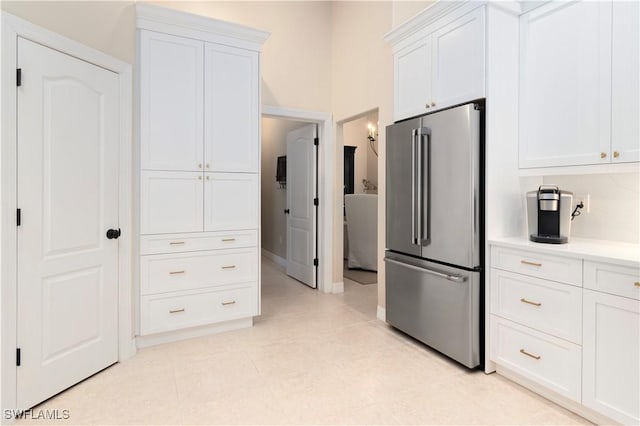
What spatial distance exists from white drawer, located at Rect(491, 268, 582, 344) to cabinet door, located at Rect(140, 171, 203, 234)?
2.25 metres

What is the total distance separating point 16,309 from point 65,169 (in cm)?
81

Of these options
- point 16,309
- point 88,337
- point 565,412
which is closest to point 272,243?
point 88,337

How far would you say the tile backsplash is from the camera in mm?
2125

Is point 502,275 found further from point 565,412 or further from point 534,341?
point 565,412

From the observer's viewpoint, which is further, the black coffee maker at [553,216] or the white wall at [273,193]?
the white wall at [273,193]

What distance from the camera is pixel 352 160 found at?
7.05 meters

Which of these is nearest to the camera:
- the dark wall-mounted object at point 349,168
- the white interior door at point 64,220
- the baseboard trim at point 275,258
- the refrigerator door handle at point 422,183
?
the white interior door at point 64,220

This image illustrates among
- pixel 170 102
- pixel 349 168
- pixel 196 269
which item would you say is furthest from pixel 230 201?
pixel 349 168

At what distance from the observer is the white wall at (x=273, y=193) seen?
229 inches

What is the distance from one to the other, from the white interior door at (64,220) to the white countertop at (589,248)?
259 centimetres

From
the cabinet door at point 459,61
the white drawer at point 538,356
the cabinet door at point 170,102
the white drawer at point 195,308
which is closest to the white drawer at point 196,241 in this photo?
the white drawer at point 195,308

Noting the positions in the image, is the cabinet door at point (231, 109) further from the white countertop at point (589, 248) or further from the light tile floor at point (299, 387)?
the white countertop at point (589, 248)

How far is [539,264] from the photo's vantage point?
2.06 m

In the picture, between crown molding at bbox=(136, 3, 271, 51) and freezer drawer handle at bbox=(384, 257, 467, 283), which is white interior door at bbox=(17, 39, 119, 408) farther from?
freezer drawer handle at bbox=(384, 257, 467, 283)
